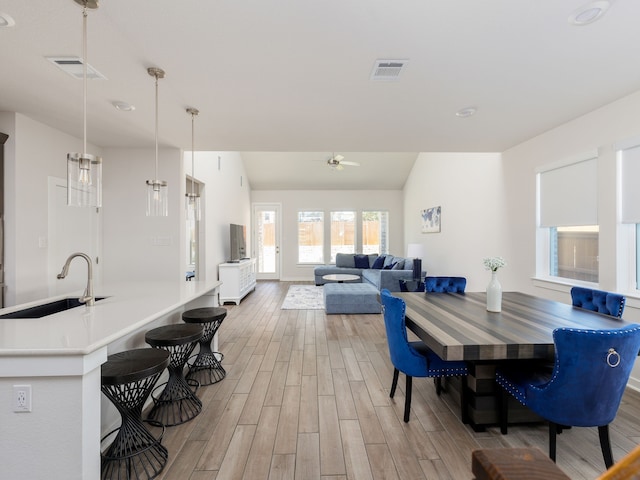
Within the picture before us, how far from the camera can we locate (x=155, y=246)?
4227 mm

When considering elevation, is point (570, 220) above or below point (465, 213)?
below

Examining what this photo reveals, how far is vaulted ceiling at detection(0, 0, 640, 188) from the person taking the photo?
66.2 inches

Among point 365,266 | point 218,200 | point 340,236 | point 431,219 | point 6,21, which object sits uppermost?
point 6,21

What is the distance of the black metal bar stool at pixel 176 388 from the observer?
2.23 meters

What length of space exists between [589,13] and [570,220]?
2309mm

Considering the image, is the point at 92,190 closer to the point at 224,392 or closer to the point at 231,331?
the point at 224,392

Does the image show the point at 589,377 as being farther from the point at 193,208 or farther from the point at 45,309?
the point at 45,309

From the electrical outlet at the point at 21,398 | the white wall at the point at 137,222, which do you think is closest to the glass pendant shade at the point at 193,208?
the white wall at the point at 137,222

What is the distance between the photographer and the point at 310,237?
9227 millimetres

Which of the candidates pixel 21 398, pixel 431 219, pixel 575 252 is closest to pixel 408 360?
pixel 21 398

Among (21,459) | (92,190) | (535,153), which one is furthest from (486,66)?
(21,459)

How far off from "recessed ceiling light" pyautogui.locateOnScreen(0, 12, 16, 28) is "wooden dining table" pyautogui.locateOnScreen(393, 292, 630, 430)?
2.98 m

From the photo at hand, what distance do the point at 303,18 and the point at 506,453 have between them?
2050 mm

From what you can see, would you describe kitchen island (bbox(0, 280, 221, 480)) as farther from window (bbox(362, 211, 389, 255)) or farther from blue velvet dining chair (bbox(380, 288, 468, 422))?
window (bbox(362, 211, 389, 255))
